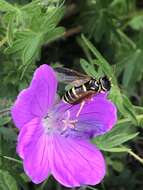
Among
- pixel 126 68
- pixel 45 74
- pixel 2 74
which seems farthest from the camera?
pixel 126 68

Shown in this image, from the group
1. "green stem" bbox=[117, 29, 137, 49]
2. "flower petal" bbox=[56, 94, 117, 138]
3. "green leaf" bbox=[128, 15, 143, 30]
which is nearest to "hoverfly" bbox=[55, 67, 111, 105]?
"flower petal" bbox=[56, 94, 117, 138]

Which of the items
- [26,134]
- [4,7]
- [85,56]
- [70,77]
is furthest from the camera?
[85,56]

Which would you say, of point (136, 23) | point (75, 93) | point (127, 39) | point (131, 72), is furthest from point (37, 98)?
point (136, 23)

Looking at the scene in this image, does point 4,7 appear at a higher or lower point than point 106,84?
higher

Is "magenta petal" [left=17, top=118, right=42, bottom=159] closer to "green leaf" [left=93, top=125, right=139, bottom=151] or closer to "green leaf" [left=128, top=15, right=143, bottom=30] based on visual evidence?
"green leaf" [left=93, top=125, right=139, bottom=151]

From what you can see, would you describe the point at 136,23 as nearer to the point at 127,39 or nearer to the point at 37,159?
the point at 127,39

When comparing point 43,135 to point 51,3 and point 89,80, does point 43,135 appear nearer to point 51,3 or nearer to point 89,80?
point 89,80

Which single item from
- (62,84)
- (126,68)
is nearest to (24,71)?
(62,84)

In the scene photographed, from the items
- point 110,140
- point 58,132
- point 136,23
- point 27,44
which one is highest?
point 27,44
